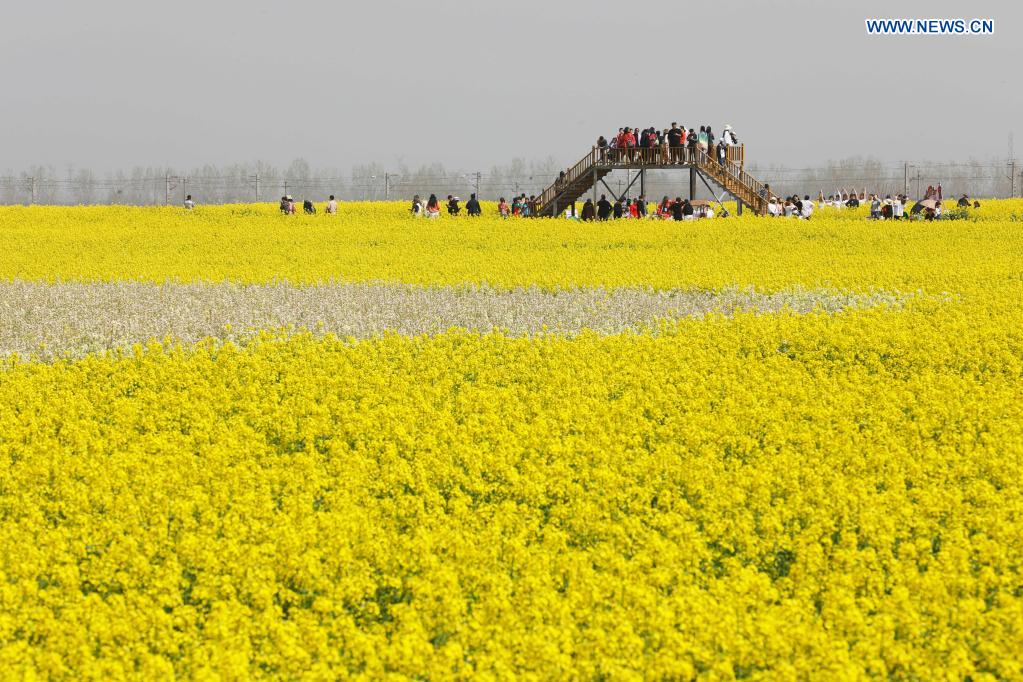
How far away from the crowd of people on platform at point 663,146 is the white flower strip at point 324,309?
20360 mm

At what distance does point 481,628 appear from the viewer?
578cm

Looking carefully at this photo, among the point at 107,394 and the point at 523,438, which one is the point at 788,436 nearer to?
the point at 523,438

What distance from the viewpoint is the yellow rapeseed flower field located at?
5.64 meters

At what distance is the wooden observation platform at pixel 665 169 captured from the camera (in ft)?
A: 127

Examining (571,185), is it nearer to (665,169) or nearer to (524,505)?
(665,169)

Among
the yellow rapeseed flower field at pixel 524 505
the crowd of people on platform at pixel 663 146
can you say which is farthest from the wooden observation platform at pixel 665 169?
the yellow rapeseed flower field at pixel 524 505

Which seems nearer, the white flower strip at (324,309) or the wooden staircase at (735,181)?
the white flower strip at (324,309)

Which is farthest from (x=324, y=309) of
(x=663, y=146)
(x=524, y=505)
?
(x=663, y=146)

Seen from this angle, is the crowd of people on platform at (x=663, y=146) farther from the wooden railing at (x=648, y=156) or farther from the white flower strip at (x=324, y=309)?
the white flower strip at (x=324, y=309)

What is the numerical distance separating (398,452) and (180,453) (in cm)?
174

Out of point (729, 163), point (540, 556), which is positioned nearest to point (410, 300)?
point (540, 556)

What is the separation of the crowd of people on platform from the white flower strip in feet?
66.8

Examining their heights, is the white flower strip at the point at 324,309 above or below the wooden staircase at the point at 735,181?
below

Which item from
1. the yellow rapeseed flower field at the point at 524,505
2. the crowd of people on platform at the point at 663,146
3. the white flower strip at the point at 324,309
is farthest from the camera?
the crowd of people on platform at the point at 663,146
